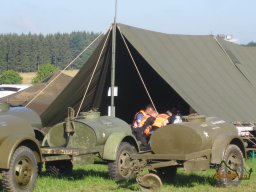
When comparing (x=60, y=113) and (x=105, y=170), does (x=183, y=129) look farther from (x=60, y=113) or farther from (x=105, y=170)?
(x=60, y=113)

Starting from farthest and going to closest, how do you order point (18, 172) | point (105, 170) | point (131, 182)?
point (105, 170) → point (131, 182) → point (18, 172)

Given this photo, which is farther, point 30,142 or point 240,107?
point 240,107

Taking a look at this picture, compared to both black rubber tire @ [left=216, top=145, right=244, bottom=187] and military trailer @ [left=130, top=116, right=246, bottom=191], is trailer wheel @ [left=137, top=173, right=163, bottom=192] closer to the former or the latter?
military trailer @ [left=130, top=116, right=246, bottom=191]

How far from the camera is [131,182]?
29.2 feet

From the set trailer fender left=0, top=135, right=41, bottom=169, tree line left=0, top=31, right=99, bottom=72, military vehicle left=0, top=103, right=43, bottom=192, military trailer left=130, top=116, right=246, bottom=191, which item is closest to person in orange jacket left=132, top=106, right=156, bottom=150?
military trailer left=130, top=116, right=246, bottom=191

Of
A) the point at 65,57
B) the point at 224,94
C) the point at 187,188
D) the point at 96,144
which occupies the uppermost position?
the point at 65,57

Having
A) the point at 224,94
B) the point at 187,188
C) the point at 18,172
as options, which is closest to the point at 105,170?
the point at 187,188

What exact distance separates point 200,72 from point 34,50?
82.6 metres

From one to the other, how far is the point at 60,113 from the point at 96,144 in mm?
5163

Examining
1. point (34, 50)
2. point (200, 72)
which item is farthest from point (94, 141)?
point (34, 50)

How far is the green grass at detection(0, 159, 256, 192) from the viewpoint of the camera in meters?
8.21

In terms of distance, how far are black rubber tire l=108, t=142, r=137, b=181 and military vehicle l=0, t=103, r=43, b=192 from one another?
1369mm

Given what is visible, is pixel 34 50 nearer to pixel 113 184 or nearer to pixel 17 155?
pixel 113 184

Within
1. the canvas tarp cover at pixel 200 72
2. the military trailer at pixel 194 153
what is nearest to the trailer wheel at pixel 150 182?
the military trailer at pixel 194 153
